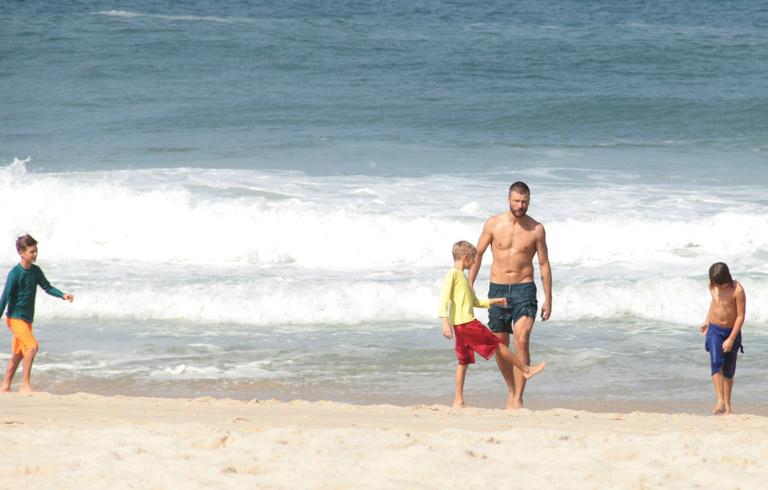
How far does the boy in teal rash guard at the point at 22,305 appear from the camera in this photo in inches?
313

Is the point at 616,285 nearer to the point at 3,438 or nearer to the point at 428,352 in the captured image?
the point at 428,352

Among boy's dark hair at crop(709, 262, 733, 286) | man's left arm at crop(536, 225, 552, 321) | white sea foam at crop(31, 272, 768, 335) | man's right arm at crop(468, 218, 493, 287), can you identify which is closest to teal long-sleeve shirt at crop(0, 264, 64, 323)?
white sea foam at crop(31, 272, 768, 335)

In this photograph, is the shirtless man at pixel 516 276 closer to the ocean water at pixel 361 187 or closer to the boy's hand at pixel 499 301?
the boy's hand at pixel 499 301

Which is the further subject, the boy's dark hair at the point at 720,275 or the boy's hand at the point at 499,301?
the boy's dark hair at the point at 720,275

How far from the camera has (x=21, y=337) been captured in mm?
8008

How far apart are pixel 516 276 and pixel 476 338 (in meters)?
0.58

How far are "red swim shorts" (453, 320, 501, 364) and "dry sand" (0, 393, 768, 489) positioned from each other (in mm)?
697

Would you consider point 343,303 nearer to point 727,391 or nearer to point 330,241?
point 330,241

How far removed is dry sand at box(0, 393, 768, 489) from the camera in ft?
16.5

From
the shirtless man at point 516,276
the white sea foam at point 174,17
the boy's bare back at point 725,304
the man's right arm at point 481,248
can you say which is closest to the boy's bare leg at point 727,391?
the boy's bare back at point 725,304

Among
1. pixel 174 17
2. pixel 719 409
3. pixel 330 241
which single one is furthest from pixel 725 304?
pixel 174 17

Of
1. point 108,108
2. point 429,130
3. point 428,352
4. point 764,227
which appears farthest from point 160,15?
point 428,352

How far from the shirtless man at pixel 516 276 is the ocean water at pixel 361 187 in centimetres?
79

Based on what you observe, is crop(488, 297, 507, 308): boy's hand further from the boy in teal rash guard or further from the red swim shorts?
the boy in teal rash guard
